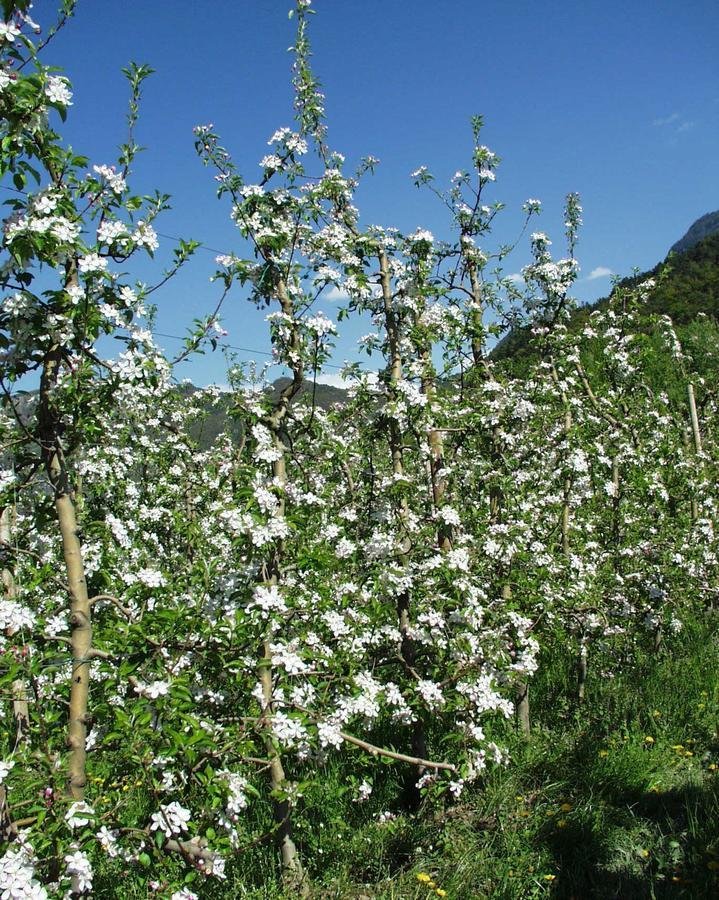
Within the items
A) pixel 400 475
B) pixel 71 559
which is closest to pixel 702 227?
pixel 400 475

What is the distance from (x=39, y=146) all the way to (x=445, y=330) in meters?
3.29

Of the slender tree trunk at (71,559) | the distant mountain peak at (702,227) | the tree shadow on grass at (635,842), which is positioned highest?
the distant mountain peak at (702,227)

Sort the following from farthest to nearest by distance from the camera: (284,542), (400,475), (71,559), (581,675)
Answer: (581,675) < (400,475) < (284,542) < (71,559)

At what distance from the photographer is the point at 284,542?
3.68 m

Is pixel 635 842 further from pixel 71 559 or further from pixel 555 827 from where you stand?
pixel 71 559

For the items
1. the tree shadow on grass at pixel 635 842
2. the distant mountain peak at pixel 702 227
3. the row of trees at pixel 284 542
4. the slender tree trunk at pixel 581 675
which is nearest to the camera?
the row of trees at pixel 284 542

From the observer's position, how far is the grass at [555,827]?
3.50m

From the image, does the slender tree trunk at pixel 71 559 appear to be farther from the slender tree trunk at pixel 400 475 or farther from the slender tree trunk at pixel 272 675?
the slender tree trunk at pixel 400 475

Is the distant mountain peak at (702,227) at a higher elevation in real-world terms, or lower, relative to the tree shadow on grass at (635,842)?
higher

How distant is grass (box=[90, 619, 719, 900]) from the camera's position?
350cm

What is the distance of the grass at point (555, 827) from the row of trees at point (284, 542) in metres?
0.27

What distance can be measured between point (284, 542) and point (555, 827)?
8.77 feet

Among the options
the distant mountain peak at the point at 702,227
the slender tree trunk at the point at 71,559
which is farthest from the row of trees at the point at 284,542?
the distant mountain peak at the point at 702,227

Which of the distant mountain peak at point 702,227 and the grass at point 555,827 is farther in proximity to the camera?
the distant mountain peak at point 702,227
